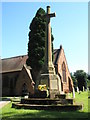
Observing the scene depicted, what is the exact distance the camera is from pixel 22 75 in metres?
39.1

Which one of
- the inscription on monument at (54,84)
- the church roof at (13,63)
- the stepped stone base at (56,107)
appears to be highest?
the church roof at (13,63)

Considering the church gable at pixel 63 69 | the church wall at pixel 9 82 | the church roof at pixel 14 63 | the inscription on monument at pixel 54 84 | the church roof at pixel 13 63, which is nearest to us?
the inscription on monument at pixel 54 84

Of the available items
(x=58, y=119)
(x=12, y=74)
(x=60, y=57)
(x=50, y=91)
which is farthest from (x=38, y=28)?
(x=58, y=119)

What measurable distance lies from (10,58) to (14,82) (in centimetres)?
948

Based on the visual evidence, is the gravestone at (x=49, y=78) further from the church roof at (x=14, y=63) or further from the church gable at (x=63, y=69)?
the church roof at (x=14, y=63)

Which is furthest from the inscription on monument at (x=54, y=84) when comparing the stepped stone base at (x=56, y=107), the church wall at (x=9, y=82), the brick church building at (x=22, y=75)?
the church wall at (x=9, y=82)

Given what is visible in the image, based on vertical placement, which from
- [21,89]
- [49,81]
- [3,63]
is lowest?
[21,89]

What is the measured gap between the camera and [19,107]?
39.3 ft

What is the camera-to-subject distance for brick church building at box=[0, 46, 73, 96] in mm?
38688

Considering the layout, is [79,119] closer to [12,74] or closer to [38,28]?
[38,28]

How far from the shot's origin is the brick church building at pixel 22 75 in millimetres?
38688

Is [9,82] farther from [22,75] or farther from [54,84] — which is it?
[54,84]

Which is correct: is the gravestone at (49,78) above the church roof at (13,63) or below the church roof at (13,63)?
below

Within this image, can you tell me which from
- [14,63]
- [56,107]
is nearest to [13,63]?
Result: [14,63]
